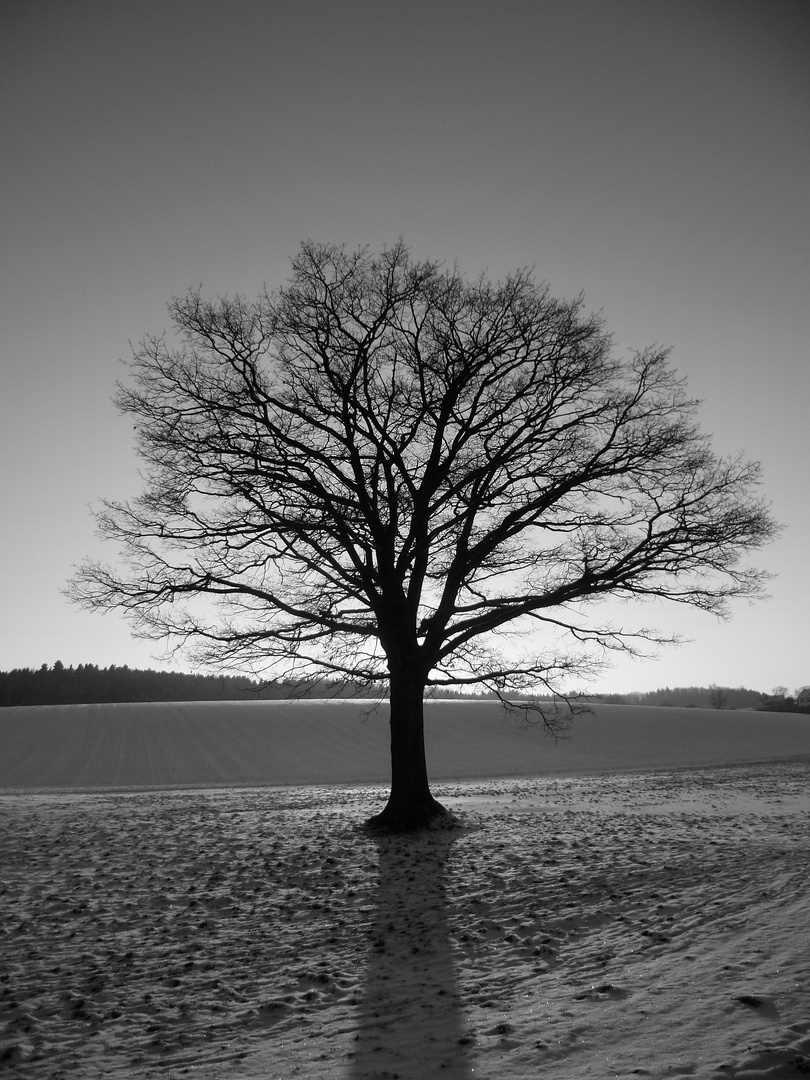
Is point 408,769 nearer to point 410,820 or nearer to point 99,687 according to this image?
point 410,820

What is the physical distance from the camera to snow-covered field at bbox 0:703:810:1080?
15.8 ft

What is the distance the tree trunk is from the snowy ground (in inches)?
35.3

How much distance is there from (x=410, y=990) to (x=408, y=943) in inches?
52.5

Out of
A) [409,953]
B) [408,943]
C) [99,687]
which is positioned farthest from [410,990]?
[99,687]

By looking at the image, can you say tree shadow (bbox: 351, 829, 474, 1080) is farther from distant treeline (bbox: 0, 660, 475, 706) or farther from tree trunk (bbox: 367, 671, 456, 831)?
distant treeline (bbox: 0, 660, 475, 706)

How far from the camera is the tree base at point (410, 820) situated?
13953 millimetres

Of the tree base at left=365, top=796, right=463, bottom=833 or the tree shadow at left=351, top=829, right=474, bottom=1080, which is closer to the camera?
the tree shadow at left=351, top=829, right=474, bottom=1080

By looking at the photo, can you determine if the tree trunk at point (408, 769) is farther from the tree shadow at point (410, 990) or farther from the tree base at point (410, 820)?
the tree shadow at point (410, 990)

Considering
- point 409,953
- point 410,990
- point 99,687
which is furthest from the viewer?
point 99,687

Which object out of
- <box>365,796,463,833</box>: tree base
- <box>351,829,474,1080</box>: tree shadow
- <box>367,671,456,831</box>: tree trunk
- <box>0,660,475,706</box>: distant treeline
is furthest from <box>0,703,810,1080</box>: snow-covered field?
<box>0,660,475,706</box>: distant treeline

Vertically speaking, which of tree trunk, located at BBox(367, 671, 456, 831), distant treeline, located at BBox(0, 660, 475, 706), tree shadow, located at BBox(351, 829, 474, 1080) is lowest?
tree shadow, located at BBox(351, 829, 474, 1080)

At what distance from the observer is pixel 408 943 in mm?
7281

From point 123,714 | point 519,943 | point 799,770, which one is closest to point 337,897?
point 519,943

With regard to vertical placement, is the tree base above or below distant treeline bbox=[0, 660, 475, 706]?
below
